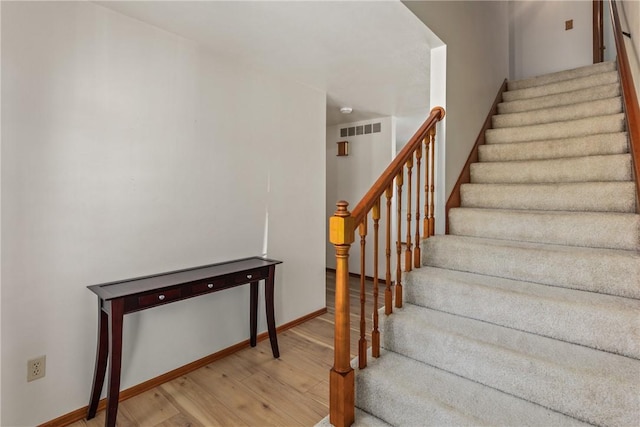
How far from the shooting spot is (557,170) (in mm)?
2301

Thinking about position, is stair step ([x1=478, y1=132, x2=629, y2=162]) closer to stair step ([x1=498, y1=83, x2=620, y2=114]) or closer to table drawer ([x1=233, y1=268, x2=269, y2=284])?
stair step ([x1=498, y1=83, x2=620, y2=114])

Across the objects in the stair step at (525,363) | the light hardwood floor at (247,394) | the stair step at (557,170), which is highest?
the stair step at (557,170)

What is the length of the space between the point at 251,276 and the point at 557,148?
250cm

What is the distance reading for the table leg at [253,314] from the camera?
2.59 m

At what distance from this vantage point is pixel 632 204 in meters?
1.88

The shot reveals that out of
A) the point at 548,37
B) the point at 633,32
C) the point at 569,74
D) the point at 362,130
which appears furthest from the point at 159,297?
the point at 548,37

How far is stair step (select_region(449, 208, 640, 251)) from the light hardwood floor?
1.31 metres

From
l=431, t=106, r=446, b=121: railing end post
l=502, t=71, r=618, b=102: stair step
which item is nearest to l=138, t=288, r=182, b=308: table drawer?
l=431, t=106, r=446, b=121: railing end post

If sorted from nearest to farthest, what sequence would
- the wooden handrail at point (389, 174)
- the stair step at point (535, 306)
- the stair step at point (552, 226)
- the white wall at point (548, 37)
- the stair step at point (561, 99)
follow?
the stair step at point (535, 306) < the wooden handrail at point (389, 174) < the stair step at point (552, 226) < the stair step at point (561, 99) < the white wall at point (548, 37)

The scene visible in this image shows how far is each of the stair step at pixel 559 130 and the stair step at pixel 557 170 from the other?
0.36m

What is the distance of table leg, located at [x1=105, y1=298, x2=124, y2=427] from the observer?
1.65 meters

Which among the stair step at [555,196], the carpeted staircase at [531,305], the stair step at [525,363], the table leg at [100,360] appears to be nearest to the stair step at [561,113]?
the carpeted staircase at [531,305]

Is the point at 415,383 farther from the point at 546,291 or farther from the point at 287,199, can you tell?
the point at 287,199

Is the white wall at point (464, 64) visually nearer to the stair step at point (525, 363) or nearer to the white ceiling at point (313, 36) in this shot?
the white ceiling at point (313, 36)
